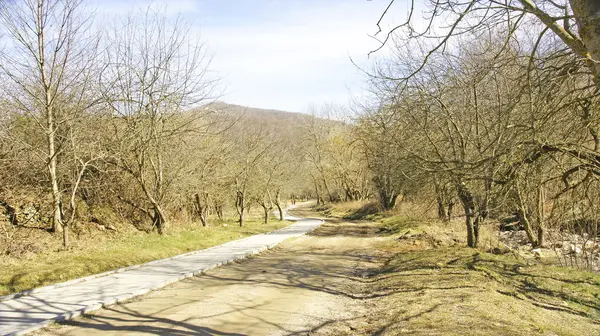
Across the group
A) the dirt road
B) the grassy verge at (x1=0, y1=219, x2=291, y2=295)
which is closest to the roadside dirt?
the dirt road

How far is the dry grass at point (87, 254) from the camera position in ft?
32.4

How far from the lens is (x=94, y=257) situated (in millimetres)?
12461

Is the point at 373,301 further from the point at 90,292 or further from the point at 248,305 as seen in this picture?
the point at 90,292

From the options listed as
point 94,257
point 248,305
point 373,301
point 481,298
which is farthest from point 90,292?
point 481,298

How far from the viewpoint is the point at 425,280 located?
35.8ft

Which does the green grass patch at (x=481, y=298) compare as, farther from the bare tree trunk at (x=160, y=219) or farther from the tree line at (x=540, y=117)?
the bare tree trunk at (x=160, y=219)

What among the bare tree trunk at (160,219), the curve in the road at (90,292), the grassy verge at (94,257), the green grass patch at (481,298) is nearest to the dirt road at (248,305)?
the curve in the road at (90,292)

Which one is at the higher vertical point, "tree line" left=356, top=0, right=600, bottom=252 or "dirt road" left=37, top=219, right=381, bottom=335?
"tree line" left=356, top=0, right=600, bottom=252

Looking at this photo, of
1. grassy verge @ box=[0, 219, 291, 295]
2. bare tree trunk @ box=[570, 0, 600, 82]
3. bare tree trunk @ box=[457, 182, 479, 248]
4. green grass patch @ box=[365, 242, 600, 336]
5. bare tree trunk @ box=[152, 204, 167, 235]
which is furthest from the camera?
bare tree trunk @ box=[152, 204, 167, 235]

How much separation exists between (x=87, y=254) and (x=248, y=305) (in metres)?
6.45

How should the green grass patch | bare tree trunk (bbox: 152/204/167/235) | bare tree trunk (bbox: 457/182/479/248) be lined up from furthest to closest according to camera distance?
1. bare tree trunk (bbox: 152/204/167/235)
2. bare tree trunk (bbox: 457/182/479/248)
3. the green grass patch

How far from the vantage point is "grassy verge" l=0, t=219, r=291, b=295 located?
9758 millimetres

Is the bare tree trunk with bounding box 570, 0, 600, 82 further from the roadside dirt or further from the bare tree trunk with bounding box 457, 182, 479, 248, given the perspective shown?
the bare tree trunk with bounding box 457, 182, 479, 248

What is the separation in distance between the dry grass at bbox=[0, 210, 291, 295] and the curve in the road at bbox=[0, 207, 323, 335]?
0.53m
